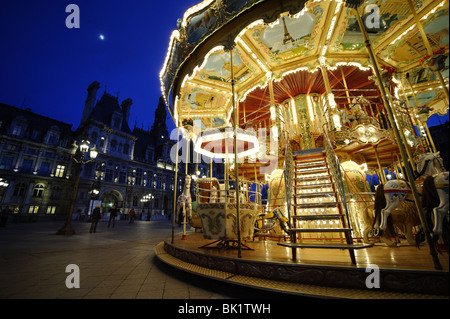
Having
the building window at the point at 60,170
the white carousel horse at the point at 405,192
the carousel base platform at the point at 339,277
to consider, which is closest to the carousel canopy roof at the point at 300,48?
the white carousel horse at the point at 405,192

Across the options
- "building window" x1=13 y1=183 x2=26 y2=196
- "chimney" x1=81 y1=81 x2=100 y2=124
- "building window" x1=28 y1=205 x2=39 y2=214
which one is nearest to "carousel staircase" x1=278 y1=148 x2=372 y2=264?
"building window" x1=28 y1=205 x2=39 y2=214

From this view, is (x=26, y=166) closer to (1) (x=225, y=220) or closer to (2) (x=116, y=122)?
(2) (x=116, y=122)

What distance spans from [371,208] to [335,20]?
5.38 meters

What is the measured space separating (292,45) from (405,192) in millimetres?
5463

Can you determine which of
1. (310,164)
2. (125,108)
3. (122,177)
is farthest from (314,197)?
(125,108)

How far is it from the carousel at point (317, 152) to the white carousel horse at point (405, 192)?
0.06 ft

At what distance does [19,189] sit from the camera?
24.3 meters

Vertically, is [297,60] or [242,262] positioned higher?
[297,60]

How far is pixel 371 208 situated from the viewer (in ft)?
15.1

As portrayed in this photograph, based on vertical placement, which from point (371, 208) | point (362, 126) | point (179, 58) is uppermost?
point (179, 58)

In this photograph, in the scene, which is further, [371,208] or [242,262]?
[371,208]

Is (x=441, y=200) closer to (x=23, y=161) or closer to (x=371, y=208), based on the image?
(x=371, y=208)

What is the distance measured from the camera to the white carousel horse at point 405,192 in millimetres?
2533
